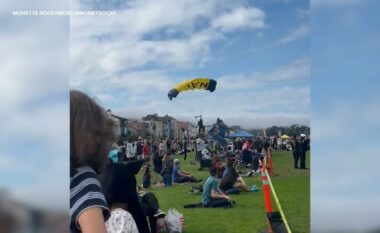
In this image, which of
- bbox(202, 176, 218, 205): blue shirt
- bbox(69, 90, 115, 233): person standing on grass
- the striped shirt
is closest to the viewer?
the striped shirt

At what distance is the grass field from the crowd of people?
4 cm

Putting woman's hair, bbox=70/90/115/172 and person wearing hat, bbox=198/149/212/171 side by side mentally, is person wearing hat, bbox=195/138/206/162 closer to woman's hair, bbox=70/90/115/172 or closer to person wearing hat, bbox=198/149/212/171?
person wearing hat, bbox=198/149/212/171

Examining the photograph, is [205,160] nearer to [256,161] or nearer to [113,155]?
[256,161]

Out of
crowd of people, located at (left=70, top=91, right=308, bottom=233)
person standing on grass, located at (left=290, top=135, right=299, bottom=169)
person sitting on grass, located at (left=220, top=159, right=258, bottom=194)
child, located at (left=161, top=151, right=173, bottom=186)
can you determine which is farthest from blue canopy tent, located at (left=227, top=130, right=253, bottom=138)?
child, located at (left=161, top=151, right=173, bottom=186)

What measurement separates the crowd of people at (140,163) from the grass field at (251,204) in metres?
0.04

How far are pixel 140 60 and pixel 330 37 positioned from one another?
1.08 metres

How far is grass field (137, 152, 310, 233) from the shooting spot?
2.90m

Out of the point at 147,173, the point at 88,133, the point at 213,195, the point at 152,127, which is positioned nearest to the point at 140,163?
the point at 147,173

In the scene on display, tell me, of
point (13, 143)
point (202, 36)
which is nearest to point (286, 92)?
point (202, 36)

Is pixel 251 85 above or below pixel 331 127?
above

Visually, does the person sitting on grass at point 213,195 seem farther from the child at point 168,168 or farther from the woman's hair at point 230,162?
the child at point 168,168

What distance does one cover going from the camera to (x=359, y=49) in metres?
2.94

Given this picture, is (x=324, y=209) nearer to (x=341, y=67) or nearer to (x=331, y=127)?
(x=331, y=127)

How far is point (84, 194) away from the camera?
2762 millimetres
